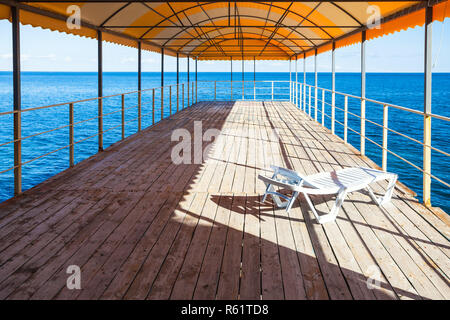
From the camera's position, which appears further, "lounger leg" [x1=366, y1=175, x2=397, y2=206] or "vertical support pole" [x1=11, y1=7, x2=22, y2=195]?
"vertical support pole" [x1=11, y1=7, x2=22, y2=195]

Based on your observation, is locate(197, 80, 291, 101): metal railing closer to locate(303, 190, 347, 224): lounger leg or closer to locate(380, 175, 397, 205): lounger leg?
locate(380, 175, 397, 205): lounger leg

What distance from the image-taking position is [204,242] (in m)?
2.64

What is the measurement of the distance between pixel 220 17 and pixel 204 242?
685cm

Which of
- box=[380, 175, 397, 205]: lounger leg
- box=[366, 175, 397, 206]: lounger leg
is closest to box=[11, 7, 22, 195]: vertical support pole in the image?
box=[366, 175, 397, 206]: lounger leg

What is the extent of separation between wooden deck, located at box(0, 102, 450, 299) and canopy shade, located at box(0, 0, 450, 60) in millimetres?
1777

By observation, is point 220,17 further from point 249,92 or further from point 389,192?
point 249,92

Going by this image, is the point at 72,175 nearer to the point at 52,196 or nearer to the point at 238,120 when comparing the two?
the point at 52,196

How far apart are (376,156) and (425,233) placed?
37.3 ft

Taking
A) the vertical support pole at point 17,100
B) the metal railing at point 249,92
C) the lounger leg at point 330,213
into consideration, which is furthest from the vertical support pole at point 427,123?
the metal railing at point 249,92

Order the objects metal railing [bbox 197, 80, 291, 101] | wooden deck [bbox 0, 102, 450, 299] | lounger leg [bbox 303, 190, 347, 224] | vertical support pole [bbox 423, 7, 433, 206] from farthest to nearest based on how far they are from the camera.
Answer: metal railing [bbox 197, 80, 291, 101] → vertical support pole [bbox 423, 7, 433, 206] → lounger leg [bbox 303, 190, 347, 224] → wooden deck [bbox 0, 102, 450, 299]

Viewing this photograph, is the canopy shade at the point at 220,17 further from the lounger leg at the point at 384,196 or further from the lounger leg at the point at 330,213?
the lounger leg at the point at 330,213

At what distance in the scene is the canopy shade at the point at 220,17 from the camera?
4504 millimetres

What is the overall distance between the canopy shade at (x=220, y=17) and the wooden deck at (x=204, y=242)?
1777mm

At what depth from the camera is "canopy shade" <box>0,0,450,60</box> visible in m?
4.50
